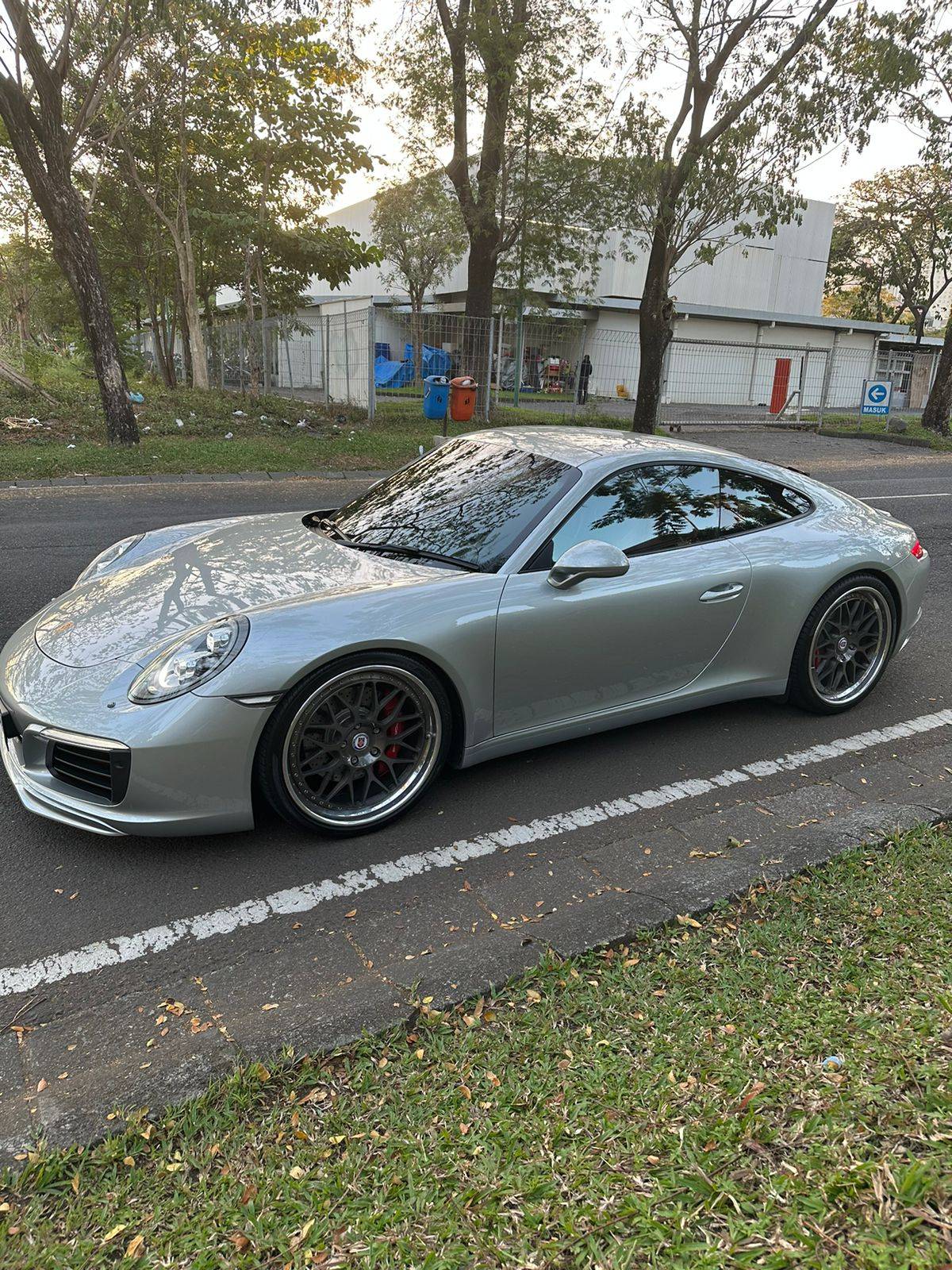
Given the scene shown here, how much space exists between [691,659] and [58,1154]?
9.29 feet

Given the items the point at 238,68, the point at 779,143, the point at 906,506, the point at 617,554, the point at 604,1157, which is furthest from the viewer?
the point at 238,68

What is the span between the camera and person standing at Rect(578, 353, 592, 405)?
20016 mm

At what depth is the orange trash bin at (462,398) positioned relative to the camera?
54.8ft

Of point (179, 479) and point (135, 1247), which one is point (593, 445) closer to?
point (135, 1247)

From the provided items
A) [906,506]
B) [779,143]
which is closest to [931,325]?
[779,143]

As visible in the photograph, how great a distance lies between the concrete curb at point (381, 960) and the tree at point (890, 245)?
3806 cm

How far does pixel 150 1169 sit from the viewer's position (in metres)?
1.78

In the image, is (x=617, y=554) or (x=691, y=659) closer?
(x=617, y=554)

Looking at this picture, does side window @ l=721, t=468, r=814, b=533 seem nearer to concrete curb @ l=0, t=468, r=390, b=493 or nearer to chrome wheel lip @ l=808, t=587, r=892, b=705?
chrome wheel lip @ l=808, t=587, r=892, b=705

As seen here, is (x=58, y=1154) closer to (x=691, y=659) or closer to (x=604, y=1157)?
(x=604, y=1157)

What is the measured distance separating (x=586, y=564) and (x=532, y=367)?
1799cm

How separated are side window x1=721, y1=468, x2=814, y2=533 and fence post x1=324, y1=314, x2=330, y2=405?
1609 centimetres

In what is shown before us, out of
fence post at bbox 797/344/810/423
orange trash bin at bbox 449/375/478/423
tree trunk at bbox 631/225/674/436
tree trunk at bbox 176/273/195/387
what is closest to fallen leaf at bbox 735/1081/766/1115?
tree trunk at bbox 631/225/674/436

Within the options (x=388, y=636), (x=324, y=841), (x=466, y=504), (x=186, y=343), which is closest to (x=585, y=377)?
(x=186, y=343)
